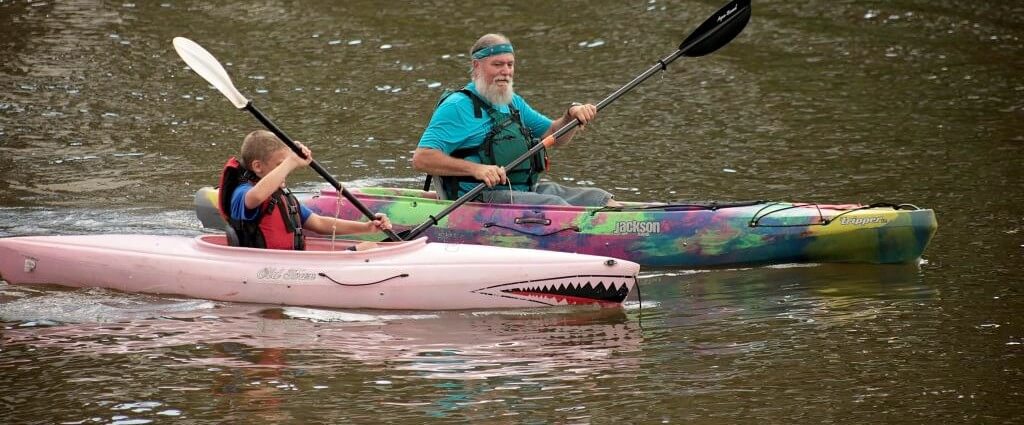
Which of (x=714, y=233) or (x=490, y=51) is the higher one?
(x=490, y=51)

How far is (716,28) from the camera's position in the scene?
9.06 meters

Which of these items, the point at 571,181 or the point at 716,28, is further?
the point at 571,181

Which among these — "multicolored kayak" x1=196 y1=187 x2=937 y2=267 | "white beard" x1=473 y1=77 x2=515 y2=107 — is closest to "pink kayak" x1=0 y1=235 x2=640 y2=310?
"multicolored kayak" x1=196 y1=187 x2=937 y2=267

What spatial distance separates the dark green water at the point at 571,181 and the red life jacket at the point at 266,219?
0.36m

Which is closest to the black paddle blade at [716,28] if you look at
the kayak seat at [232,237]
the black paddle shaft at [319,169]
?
the black paddle shaft at [319,169]

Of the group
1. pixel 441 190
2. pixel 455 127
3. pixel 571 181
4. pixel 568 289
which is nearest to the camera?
pixel 568 289

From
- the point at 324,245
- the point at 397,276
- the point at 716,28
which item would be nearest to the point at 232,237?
the point at 324,245

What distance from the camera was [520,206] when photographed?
26.1ft

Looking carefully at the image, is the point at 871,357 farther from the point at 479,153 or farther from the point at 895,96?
the point at 895,96

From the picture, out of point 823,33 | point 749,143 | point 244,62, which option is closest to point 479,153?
point 749,143

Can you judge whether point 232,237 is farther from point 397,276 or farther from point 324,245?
point 397,276

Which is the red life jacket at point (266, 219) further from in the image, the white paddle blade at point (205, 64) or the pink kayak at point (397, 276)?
the white paddle blade at point (205, 64)

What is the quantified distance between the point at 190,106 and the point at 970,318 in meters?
7.19

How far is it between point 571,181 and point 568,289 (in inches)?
123
